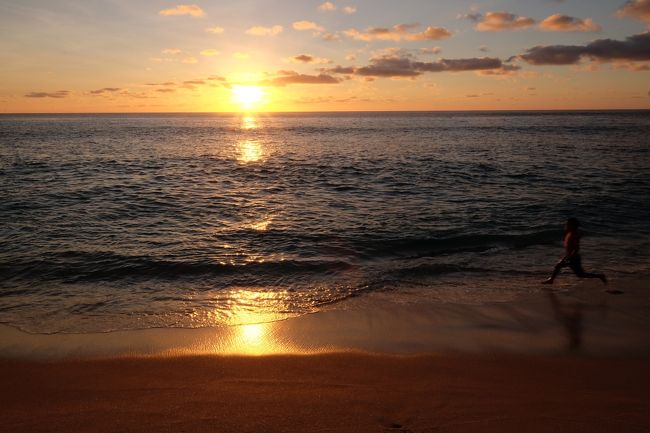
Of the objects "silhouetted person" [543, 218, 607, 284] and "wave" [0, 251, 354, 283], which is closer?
"silhouetted person" [543, 218, 607, 284]

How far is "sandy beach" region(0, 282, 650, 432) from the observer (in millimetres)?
5883

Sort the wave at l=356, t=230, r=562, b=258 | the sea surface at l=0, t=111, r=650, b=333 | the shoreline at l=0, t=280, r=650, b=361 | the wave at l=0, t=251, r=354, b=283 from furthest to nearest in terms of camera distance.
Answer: the wave at l=356, t=230, r=562, b=258 → the wave at l=0, t=251, r=354, b=283 → the sea surface at l=0, t=111, r=650, b=333 → the shoreline at l=0, t=280, r=650, b=361

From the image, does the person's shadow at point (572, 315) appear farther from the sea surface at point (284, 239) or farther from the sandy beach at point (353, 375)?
the sea surface at point (284, 239)

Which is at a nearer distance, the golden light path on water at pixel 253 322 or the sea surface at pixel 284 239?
the golden light path on water at pixel 253 322

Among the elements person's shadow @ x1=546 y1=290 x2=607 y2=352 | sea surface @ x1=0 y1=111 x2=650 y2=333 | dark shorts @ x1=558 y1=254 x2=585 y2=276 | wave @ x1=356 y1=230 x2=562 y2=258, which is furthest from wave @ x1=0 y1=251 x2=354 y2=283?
dark shorts @ x1=558 y1=254 x2=585 y2=276

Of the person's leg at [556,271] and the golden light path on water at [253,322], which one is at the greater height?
the person's leg at [556,271]

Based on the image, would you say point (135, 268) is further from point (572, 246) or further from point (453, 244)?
point (572, 246)

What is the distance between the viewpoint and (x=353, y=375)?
711cm

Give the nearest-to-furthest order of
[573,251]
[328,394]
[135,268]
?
[328,394] < [573,251] < [135,268]

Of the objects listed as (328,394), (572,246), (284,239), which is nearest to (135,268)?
(284,239)

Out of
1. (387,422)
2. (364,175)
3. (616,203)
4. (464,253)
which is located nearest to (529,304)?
(464,253)

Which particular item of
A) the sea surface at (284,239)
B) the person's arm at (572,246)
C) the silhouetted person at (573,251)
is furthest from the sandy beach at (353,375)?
the person's arm at (572,246)

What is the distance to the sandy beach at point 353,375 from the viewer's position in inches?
232

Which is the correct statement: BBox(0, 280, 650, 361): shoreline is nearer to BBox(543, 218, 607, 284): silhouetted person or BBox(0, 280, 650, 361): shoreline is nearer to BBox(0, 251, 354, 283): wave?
BBox(543, 218, 607, 284): silhouetted person
